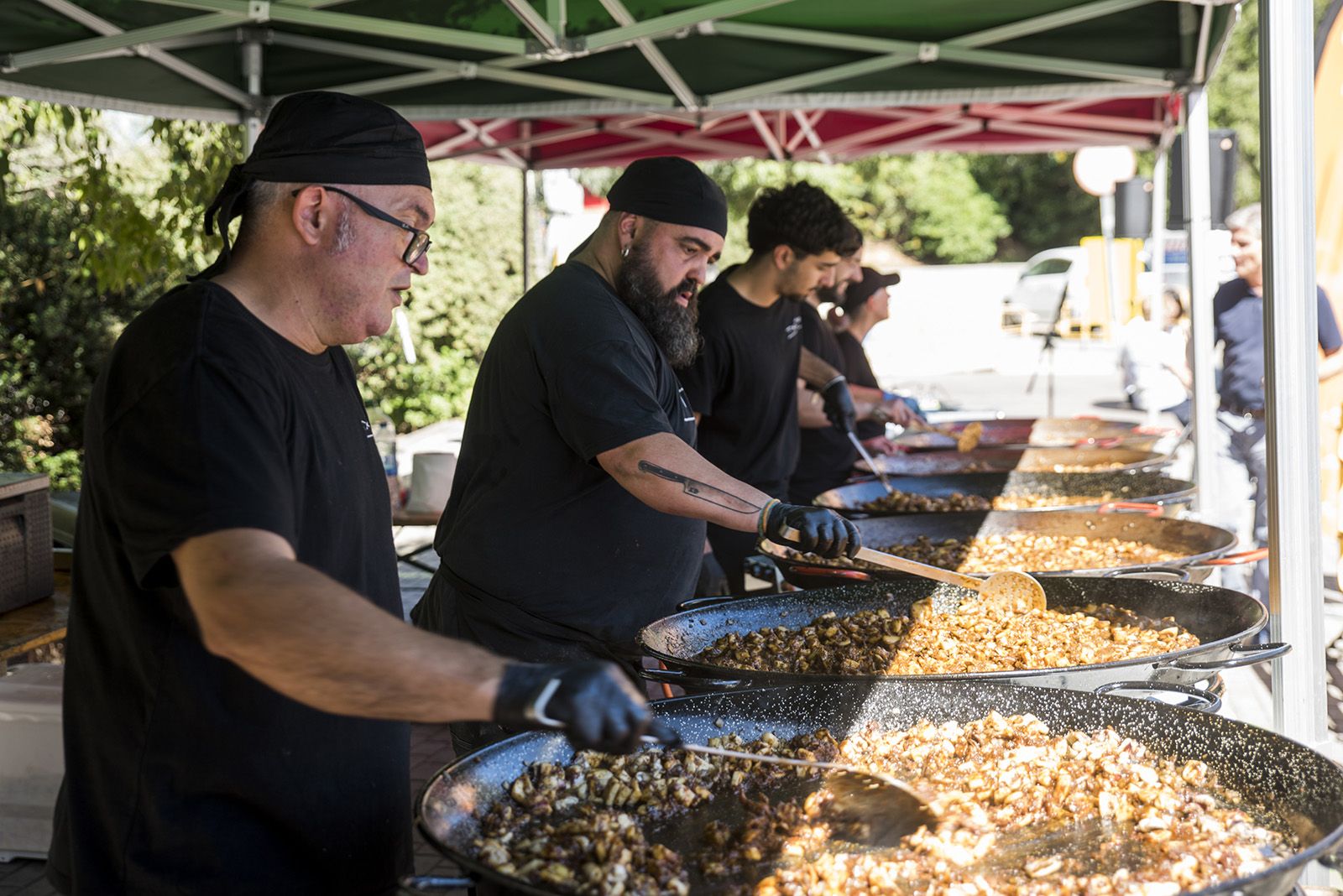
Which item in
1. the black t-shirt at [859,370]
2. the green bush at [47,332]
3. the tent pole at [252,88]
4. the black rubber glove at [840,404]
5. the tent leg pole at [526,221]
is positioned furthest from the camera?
the green bush at [47,332]

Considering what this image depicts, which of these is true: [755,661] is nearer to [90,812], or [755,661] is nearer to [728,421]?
[90,812]

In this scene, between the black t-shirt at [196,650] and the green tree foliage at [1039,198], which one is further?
the green tree foliage at [1039,198]

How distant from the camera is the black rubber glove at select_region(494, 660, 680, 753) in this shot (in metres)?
1.21

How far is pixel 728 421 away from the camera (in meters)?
4.25

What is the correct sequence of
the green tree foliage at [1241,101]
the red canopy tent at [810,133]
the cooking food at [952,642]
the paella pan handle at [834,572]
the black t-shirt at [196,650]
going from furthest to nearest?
1. the green tree foliage at [1241,101]
2. the red canopy tent at [810,133]
3. the paella pan handle at [834,572]
4. the cooking food at [952,642]
5. the black t-shirt at [196,650]

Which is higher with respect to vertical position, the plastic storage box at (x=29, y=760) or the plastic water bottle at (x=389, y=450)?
the plastic water bottle at (x=389, y=450)

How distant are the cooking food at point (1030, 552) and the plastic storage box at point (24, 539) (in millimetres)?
2491

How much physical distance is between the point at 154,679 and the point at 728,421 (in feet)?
9.29

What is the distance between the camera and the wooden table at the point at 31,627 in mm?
3434

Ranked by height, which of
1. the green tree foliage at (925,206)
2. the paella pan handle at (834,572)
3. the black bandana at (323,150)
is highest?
A: the green tree foliage at (925,206)

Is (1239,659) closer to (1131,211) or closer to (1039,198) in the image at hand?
(1131,211)

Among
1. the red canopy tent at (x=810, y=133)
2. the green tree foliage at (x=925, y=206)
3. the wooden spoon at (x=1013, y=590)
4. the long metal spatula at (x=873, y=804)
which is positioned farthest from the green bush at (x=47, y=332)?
the green tree foliage at (x=925, y=206)

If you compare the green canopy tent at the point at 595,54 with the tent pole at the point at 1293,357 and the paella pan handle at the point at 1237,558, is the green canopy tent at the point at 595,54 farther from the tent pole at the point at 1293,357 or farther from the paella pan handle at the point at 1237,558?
the paella pan handle at the point at 1237,558

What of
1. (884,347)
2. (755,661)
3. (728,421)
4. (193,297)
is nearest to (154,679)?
(193,297)
